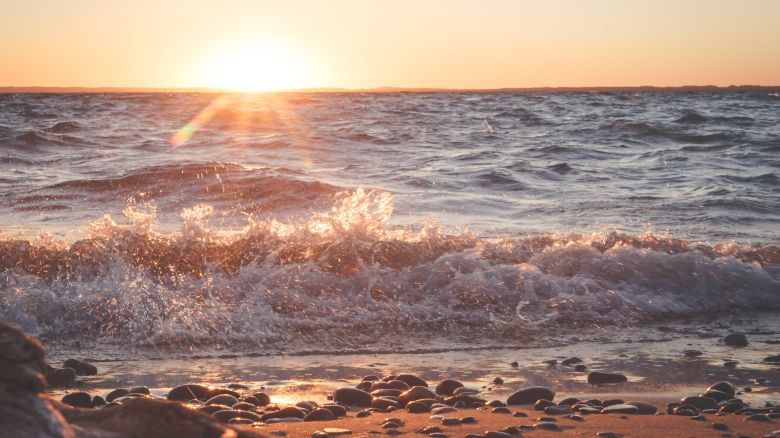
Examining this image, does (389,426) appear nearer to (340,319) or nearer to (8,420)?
(8,420)

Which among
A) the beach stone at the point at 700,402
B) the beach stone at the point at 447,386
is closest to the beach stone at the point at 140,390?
the beach stone at the point at 447,386

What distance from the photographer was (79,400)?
421cm

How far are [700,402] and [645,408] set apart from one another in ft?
1.14

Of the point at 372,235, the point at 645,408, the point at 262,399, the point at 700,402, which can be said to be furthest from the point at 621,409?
the point at 372,235

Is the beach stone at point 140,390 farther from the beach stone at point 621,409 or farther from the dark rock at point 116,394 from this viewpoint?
the beach stone at point 621,409

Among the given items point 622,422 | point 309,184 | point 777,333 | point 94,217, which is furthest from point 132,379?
point 309,184

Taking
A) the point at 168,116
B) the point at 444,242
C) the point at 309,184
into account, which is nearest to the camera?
the point at 444,242

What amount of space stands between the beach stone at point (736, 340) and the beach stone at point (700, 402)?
1844 mm

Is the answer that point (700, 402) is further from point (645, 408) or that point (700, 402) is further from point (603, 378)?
point (603, 378)

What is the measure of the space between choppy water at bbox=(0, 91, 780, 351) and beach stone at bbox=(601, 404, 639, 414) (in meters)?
1.95

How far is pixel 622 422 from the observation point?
12.7 feet

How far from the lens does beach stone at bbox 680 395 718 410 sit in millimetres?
4219

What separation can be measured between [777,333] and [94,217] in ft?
27.8

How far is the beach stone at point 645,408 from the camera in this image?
4.09 metres
